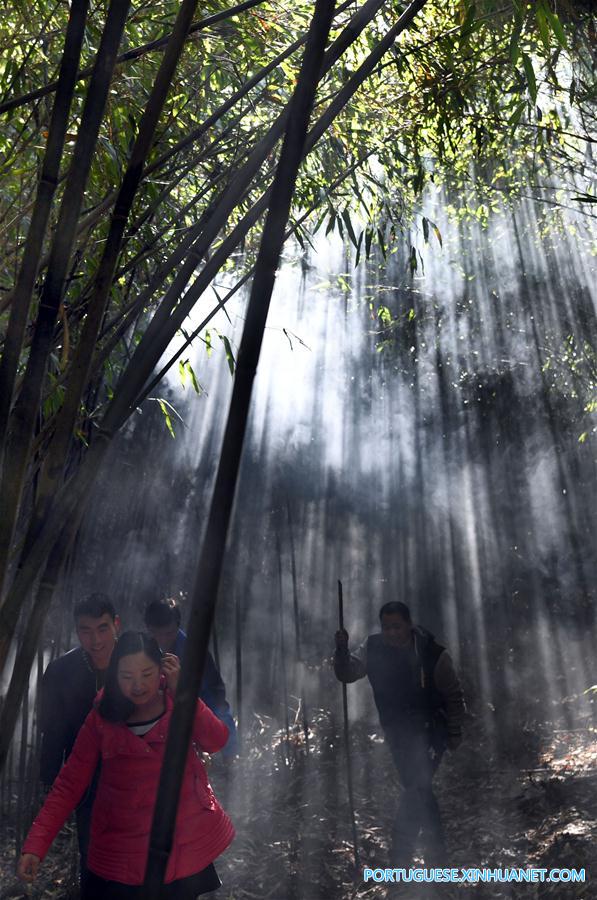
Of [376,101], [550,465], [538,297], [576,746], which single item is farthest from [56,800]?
[550,465]

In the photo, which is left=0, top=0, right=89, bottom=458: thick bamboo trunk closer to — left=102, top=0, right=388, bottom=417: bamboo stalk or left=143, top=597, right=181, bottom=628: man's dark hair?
left=102, top=0, right=388, bottom=417: bamboo stalk

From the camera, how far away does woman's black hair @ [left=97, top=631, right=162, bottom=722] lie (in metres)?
2.09

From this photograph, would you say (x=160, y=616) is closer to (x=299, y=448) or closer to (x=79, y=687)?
(x=79, y=687)

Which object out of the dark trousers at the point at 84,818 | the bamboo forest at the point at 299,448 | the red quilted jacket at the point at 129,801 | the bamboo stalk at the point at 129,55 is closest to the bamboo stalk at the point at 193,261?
the bamboo forest at the point at 299,448

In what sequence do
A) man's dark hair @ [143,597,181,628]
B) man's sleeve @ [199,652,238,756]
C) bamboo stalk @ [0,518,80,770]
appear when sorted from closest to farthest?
bamboo stalk @ [0,518,80,770] < man's sleeve @ [199,652,238,756] < man's dark hair @ [143,597,181,628]

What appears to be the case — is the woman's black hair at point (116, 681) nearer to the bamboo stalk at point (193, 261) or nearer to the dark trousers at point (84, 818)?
the dark trousers at point (84, 818)

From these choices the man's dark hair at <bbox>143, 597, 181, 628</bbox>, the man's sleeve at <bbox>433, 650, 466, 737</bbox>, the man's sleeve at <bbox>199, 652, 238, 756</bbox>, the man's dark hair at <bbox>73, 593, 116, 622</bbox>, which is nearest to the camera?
the man's dark hair at <bbox>73, 593, 116, 622</bbox>

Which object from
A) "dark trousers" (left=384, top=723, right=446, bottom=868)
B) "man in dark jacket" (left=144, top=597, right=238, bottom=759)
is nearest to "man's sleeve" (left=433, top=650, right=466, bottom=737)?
"dark trousers" (left=384, top=723, right=446, bottom=868)

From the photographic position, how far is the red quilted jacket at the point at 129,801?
80.2 inches

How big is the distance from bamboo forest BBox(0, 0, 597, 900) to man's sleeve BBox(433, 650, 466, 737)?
0.04ft

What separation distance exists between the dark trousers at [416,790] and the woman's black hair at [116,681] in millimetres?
1751

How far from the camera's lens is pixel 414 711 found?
136 inches

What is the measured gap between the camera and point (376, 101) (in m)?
3.05

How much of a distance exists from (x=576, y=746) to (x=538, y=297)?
3.69 metres
